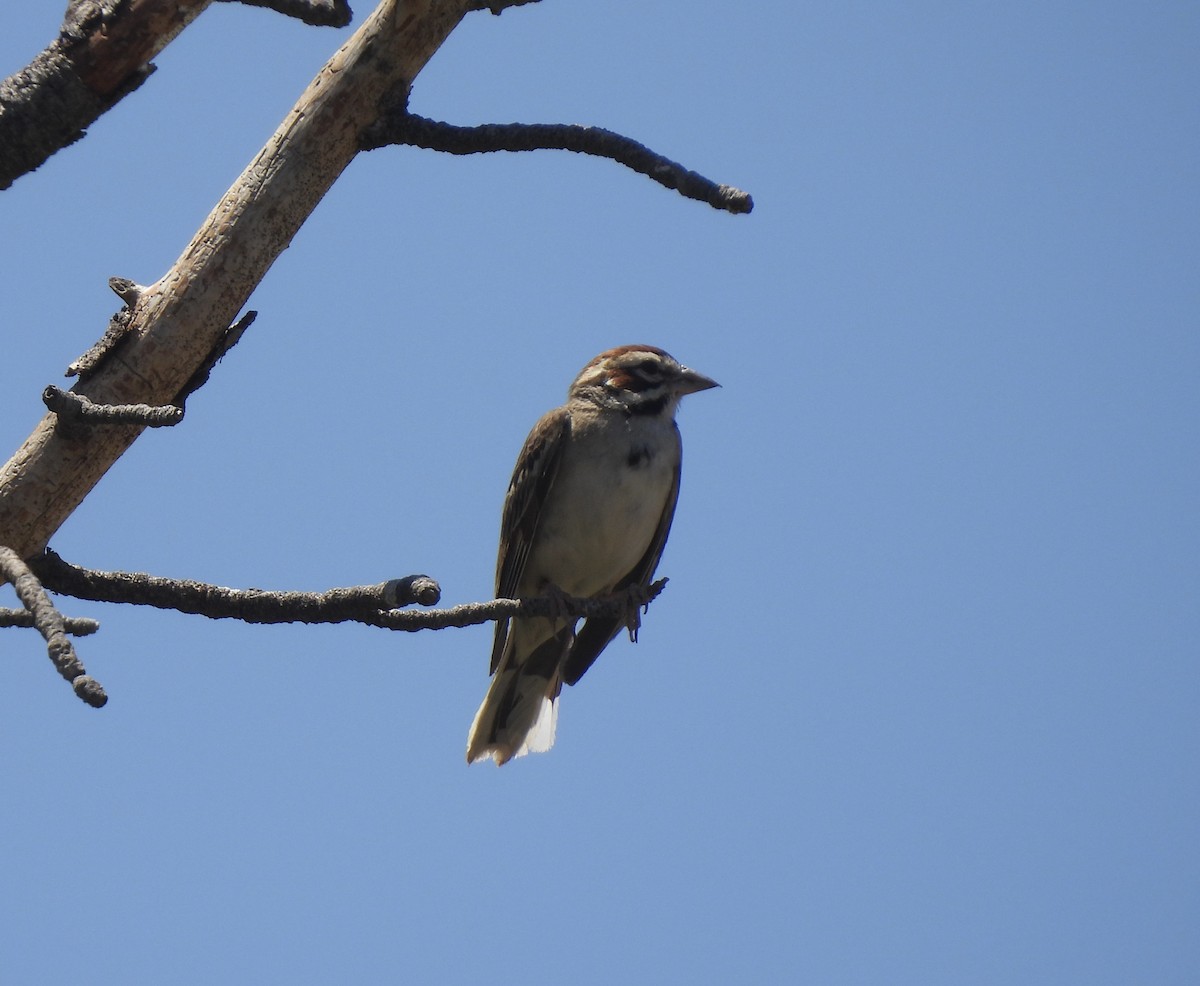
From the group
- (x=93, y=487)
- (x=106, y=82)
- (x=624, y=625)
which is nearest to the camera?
(x=106, y=82)

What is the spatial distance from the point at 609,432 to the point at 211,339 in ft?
14.1

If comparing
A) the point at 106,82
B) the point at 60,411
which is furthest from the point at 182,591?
the point at 106,82

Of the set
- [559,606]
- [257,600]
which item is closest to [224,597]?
[257,600]

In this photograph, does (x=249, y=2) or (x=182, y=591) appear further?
(x=182, y=591)

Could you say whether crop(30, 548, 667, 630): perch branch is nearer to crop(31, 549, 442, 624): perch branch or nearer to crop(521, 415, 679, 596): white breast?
crop(31, 549, 442, 624): perch branch

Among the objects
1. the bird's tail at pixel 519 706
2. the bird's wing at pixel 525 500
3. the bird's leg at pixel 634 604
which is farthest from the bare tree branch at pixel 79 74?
the bird's tail at pixel 519 706

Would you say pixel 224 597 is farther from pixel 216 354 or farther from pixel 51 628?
pixel 51 628

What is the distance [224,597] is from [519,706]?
174 inches

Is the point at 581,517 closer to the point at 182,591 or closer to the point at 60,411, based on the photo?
the point at 182,591

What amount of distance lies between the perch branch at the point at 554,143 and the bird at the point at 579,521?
3.95 meters

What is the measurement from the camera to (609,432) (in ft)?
27.1

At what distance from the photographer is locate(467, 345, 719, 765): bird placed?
814 centimetres

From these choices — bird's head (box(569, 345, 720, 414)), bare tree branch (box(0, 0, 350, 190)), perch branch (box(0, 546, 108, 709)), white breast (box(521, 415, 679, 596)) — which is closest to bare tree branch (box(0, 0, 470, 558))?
bare tree branch (box(0, 0, 350, 190))

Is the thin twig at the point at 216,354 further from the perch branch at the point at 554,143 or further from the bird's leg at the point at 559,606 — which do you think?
the bird's leg at the point at 559,606
